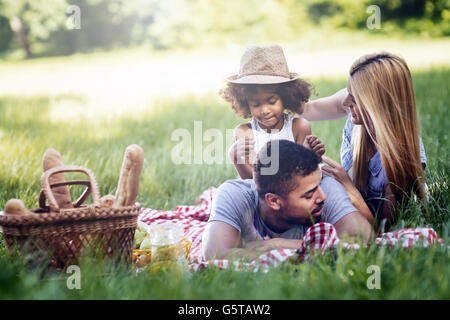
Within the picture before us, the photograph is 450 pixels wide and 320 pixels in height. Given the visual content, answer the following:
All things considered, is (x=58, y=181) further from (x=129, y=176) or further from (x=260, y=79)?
(x=260, y=79)

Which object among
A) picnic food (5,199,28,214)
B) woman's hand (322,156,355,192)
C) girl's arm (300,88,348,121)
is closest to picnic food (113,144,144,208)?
picnic food (5,199,28,214)

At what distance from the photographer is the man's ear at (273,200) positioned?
98.0 inches

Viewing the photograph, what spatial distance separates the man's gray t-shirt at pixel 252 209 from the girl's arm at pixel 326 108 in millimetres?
881

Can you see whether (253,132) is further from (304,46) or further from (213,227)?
(304,46)

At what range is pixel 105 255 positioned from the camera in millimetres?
2287

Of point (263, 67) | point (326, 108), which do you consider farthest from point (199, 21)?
point (263, 67)

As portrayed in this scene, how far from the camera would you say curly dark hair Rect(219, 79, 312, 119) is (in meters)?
2.91

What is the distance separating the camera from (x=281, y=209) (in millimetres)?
2518

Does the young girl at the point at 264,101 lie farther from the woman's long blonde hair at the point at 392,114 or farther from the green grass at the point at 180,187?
the green grass at the point at 180,187

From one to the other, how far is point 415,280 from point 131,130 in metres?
4.53

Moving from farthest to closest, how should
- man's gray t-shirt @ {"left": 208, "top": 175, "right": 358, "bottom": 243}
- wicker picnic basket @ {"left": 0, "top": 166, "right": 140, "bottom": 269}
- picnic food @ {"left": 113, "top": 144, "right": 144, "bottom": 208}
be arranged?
man's gray t-shirt @ {"left": 208, "top": 175, "right": 358, "bottom": 243} → picnic food @ {"left": 113, "top": 144, "right": 144, "bottom": 208} → wicker picnic basket @ {"left": 0, "top": 166, "right": 140, "bottom": 269}

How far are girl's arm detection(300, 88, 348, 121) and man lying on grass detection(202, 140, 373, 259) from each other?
Result: 3.11ft

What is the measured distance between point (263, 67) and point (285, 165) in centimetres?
77

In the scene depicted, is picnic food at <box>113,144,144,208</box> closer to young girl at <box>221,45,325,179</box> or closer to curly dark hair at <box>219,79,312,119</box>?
young girl at <box>221,45,325,179</box>
